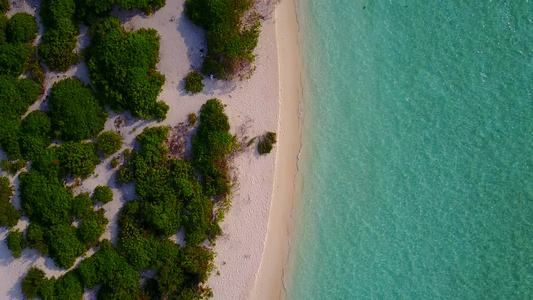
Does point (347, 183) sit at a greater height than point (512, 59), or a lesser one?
lesser

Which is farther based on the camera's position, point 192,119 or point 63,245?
point 192,119

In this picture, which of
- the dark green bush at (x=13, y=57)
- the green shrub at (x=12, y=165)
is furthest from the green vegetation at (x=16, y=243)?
the dark green bush at (x=13, y=57)

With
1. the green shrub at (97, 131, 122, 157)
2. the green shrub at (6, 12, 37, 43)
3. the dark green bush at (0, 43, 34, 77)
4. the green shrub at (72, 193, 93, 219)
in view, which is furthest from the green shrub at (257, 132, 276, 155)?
the green shrub at (6, 12, 37, 43)

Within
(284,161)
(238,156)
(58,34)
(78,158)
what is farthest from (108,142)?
(284,161)

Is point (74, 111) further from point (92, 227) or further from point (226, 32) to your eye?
point (226, 32)

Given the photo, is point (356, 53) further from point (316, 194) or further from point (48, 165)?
point (48, 165)

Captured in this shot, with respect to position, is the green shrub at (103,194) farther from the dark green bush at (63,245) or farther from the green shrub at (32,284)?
the green shrub at (32,284)

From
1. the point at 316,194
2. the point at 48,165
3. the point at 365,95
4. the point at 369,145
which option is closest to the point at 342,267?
the point at 316,194
